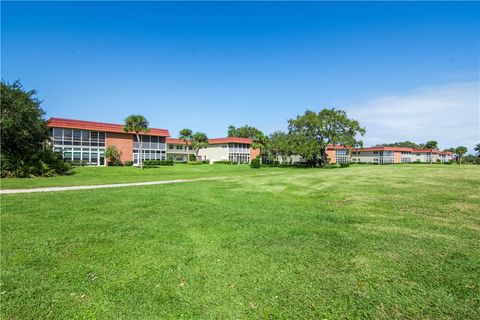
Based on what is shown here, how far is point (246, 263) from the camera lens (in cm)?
496

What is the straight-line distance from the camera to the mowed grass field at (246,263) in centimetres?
361

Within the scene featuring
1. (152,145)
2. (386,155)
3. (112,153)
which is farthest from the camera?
(386,155)

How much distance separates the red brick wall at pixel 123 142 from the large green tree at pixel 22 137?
17799 millimetres

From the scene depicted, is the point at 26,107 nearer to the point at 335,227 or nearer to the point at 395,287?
the point at 335,227

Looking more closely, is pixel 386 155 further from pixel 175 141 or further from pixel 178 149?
pixel 175 141

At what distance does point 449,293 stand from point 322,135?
157ft

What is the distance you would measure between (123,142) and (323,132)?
121 ft

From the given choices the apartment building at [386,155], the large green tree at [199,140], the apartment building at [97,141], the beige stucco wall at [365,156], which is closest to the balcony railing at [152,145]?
the apartment building at [97,141]

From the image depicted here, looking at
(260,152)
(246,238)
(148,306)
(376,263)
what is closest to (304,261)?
(376,263)

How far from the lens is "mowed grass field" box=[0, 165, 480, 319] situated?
3.61 meters

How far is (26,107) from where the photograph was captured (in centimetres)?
2527

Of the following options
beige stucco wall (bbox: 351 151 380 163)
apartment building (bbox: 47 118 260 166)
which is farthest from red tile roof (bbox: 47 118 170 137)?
beige stucco wall (bbox: 351 151 380 163)

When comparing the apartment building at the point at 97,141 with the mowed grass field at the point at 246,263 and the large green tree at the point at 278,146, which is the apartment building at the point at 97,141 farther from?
the mowed grass field at the point at 246,263

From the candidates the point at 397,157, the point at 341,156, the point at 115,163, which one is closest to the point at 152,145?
the point at 115,163
